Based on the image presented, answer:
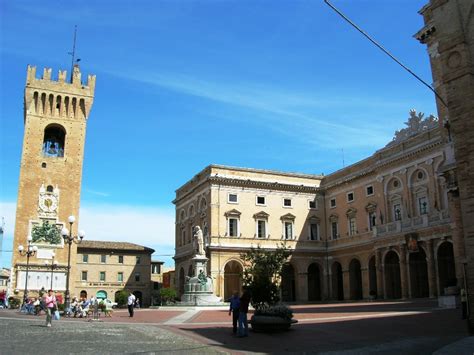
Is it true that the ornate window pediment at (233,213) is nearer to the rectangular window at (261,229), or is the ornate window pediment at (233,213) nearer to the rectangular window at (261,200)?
the rectangular window at (261,229)

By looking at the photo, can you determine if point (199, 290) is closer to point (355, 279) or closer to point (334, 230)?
point (355, 279)

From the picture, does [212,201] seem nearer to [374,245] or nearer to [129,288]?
[374,245]

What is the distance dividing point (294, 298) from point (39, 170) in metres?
29.8

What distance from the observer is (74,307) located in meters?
27.7

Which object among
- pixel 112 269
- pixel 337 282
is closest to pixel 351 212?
pixel 337 282

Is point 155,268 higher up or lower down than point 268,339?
higher up

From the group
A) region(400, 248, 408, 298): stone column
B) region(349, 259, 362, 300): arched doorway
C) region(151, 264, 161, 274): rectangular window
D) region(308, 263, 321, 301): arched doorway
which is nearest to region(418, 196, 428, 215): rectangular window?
region(400, 248, 408, 298): stone column

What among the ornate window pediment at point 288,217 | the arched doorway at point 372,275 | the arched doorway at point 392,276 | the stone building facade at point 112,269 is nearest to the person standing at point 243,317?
the arched doorway at point 392,276

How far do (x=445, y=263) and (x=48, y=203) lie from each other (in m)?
38.0

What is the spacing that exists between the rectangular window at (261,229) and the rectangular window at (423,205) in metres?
16.8

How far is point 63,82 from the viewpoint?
5691 centimetres

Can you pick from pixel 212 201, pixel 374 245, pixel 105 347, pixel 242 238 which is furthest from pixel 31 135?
pixel 105 347

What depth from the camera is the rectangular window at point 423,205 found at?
4272 cm

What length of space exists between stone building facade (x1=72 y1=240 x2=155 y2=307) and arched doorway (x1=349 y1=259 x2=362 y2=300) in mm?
28889
